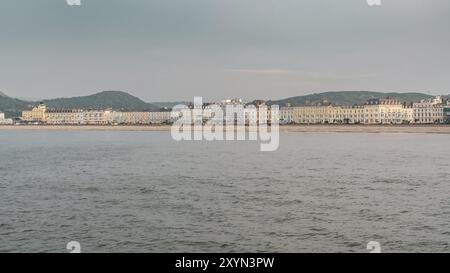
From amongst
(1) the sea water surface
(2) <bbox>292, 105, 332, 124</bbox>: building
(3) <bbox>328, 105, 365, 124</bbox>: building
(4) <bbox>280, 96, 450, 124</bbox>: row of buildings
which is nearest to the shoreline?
(4) <bbox>280, 96, 450, 124</bbox>: row of buildings

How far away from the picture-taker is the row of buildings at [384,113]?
14739 centimetres

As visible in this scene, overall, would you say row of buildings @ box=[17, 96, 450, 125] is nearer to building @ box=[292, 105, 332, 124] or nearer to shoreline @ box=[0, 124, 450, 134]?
building @ box=[292, 105, 332, 124]

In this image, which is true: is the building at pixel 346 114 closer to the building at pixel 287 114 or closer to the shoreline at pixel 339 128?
the building at pixel 287 114

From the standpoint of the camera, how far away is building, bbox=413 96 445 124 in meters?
146

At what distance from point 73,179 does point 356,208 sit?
15.9 meters

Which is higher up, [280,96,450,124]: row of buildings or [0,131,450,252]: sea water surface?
[280,96,450,124]: row of buildings

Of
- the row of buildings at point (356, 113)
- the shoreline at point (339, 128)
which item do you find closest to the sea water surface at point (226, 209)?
the shoreline at point (339, 128)

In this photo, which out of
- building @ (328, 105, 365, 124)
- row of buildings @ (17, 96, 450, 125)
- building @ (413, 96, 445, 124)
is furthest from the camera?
building @ (328, 105, 365, 124)

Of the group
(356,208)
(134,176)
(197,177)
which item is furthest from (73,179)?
(356,208)

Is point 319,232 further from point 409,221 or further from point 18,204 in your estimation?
point 18,204
